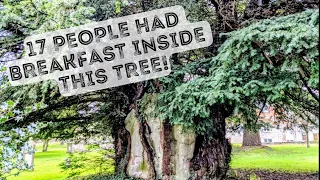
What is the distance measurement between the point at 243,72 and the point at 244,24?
1.37 metres

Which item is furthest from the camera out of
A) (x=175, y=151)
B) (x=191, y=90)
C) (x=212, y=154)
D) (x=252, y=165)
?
(x=252, y=165)

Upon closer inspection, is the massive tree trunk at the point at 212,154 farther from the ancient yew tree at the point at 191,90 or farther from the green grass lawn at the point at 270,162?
the green grass lawn at the point at 270,162

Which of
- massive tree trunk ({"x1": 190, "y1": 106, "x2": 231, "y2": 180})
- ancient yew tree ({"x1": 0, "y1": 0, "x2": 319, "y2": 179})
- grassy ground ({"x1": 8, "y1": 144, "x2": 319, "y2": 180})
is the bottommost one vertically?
grassy ground ({"x1": 8, "y1": 144, "x2": 319, "y2": 180})

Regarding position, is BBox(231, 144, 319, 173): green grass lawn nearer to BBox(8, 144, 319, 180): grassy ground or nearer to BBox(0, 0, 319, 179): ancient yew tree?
BBox(8, 144, 319, 180): grassy ground

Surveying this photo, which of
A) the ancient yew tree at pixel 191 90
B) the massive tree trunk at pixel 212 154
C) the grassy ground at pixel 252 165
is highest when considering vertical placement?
the ancient yew tree at pixel 191 90

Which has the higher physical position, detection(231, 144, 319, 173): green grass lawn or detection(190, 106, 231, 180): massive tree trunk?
detection(190, 106, 231, 180): massive tree trunk

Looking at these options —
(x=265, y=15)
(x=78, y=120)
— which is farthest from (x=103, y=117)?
(x=265, y=15)

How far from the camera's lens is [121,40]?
194 inches

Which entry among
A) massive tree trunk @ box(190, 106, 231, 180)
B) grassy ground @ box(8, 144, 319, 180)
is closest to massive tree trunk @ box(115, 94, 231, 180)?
massive tree trunk @ box(190, 106, 231, 180)

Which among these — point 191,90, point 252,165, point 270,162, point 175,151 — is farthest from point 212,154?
point 270,162

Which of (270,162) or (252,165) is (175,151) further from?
(270,162)

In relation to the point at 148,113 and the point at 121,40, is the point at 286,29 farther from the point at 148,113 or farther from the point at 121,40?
the point at 148,113

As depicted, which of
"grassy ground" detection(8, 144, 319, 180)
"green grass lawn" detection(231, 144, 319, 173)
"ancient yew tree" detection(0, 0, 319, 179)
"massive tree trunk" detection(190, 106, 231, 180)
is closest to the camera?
"ancient yew tree" detection(0, 0, 319, 179)

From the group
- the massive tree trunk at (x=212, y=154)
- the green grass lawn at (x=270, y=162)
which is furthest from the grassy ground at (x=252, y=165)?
the massive tree trunk at (x=212, y=154)
